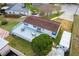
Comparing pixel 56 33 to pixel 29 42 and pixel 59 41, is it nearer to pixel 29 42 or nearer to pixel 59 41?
pixel 59 41

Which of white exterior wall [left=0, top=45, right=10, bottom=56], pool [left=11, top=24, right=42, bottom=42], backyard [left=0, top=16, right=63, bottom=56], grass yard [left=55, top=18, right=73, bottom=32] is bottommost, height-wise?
white exterior wall [left=0, top=45, right=10, bottom=56]

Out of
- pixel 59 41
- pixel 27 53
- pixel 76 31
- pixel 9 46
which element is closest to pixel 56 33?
pixel 59 41

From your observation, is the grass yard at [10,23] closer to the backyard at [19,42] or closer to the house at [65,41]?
the backyard at [19,42]

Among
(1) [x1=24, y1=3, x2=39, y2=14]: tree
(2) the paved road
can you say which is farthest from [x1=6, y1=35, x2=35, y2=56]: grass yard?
(2) the paved road

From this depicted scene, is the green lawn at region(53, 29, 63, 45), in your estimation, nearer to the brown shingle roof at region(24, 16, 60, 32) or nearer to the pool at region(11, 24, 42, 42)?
the brown shingle roof at region(24, 16, 60, 32)

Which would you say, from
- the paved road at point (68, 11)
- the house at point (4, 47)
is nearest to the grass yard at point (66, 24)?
the paved road at point (68, 11)

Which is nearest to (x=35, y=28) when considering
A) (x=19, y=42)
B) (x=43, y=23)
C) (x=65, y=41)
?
(x=43, y=23)

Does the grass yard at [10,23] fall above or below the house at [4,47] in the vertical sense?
above
